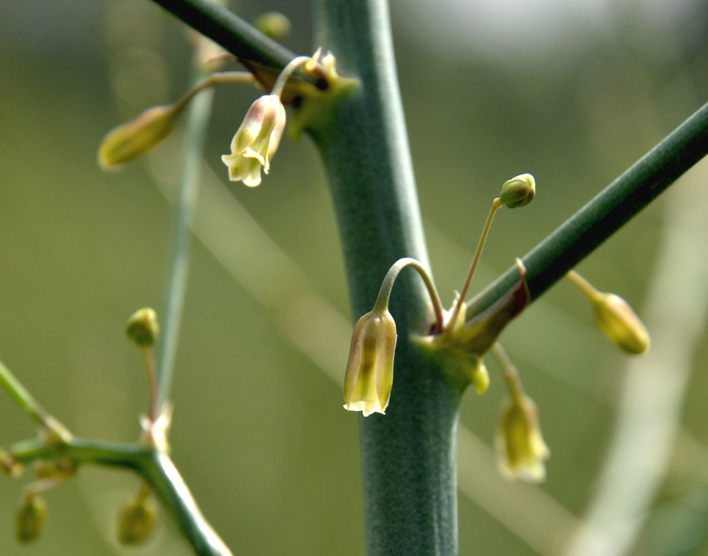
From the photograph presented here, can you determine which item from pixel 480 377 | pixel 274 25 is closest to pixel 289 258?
pixel 274 25

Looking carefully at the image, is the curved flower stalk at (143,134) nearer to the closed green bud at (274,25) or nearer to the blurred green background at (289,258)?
the closed green bud at (274,25)

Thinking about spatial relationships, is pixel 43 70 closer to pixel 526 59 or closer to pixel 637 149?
pixel 526 59

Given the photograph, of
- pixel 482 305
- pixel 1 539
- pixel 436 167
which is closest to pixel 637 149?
pixel 482 305

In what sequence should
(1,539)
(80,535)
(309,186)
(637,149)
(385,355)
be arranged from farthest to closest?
1. (309,186)
2. (80,535)
3. (1,539)
4. (637,149)
5. (385,355)

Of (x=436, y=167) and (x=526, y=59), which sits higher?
(x=526, y=59)

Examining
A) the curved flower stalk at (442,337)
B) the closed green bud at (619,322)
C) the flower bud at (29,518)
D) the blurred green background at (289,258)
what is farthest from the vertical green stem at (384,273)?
the blurred green background at (289,258)
